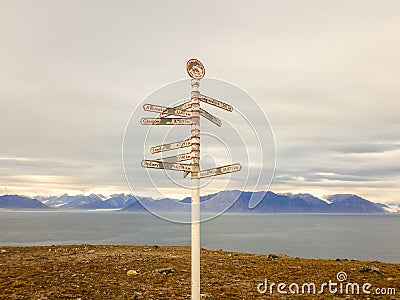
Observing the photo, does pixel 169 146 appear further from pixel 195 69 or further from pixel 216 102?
pixel 195 69

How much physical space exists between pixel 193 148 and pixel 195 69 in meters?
3.06

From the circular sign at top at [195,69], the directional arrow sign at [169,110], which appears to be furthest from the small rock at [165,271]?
the circular sign at top at [195,69]

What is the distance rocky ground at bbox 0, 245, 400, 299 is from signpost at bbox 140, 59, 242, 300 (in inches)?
230

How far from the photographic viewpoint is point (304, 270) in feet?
83.0

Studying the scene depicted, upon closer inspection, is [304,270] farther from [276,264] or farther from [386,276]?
[386,276]

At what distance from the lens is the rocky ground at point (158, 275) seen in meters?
19.3

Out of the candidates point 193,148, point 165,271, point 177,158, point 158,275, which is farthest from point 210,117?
Answer: point 165,271

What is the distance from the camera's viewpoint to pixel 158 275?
2359 cm

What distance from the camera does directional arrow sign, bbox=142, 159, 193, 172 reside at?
14219mm

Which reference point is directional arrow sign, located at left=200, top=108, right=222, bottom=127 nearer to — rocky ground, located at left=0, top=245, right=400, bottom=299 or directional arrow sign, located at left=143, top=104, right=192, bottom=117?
directional arrow sign, located at left=143, top=104, right=192, bottom=117

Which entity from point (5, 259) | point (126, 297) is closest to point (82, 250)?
point (5, 259)

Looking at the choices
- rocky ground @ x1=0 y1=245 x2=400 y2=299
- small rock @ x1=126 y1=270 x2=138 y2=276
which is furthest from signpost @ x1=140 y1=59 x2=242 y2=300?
small rock @ x1=126 y1=270 x2=138 y2=276

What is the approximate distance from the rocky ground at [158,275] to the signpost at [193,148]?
19.2 ft

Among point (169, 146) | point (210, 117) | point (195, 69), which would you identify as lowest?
point (169, 146)
